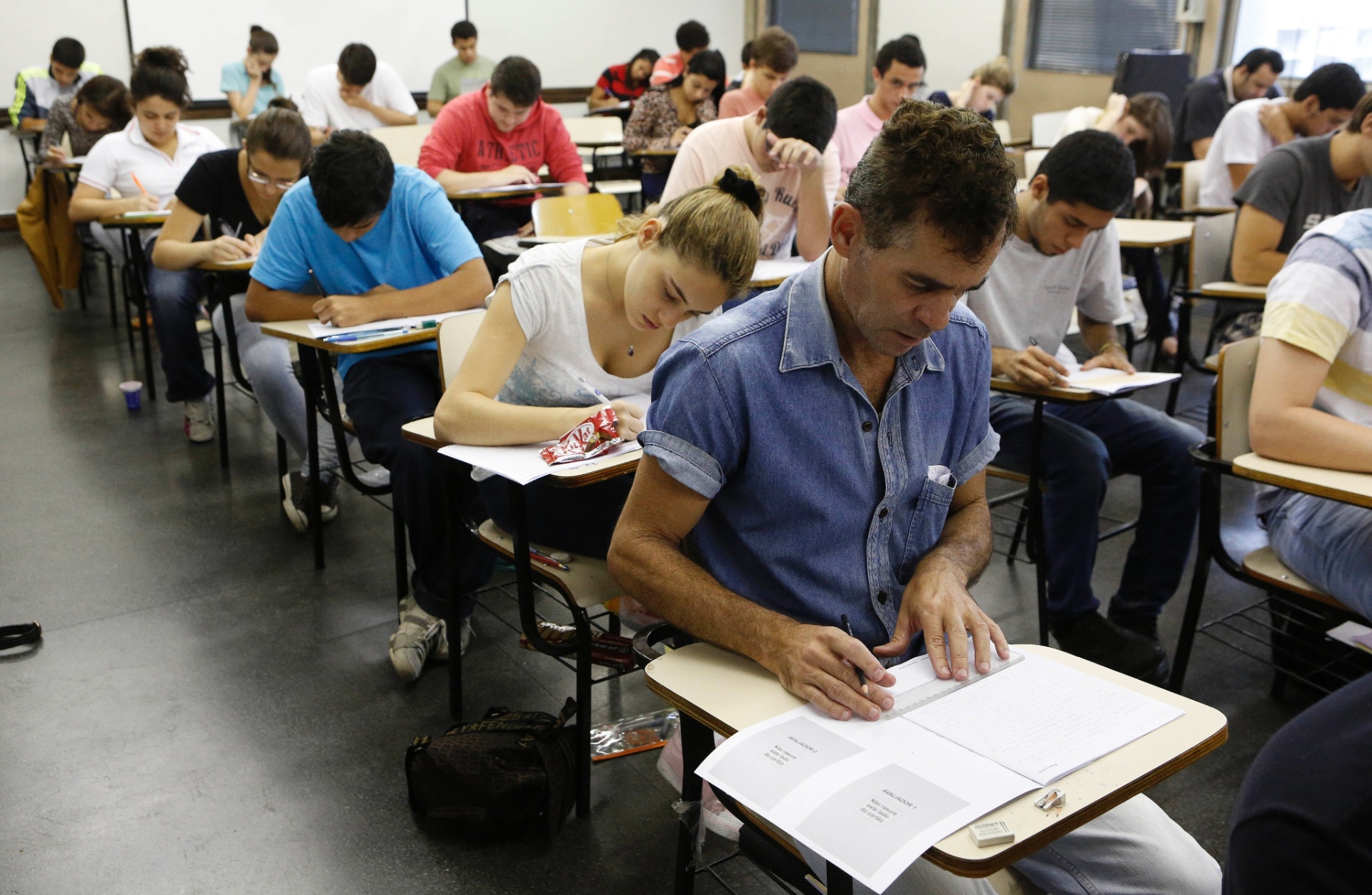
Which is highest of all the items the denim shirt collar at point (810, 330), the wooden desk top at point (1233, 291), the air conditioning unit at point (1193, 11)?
the air conditioning unit at point (1193, 11)

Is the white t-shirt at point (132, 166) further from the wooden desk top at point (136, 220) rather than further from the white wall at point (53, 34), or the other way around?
the white wall at point (53, 34)

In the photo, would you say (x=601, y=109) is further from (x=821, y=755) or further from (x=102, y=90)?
(x=821, y=755)

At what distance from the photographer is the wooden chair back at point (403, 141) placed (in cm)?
524

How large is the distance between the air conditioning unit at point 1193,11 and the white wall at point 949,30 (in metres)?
1.50

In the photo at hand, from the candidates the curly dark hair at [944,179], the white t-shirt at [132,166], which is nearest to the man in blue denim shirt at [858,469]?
the curly dark hair at [944,179]

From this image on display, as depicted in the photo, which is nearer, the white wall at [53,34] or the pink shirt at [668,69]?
the pink shirt at [668,69]

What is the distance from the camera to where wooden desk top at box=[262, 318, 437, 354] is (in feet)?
7.91

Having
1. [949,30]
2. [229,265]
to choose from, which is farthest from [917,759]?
[949,30]

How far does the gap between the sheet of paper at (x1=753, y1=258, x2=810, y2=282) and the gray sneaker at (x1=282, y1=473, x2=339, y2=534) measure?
146 cm

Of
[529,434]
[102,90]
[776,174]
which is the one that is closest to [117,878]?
[529,434]

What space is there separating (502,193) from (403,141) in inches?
50.9

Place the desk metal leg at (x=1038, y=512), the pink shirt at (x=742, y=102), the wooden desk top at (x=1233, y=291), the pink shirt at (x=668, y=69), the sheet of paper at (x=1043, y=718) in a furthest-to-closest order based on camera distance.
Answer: the pink shirt at (x=668, y=69), the pink shirt at (x=742, y=102), the wooden desk top at (x=1233, y=291), the desk metal leg at (x=1038, y=512), the sheet of paper at (x=1043, y=718)

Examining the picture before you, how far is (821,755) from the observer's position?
98 centimetres

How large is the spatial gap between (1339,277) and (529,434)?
1450 millimetres
